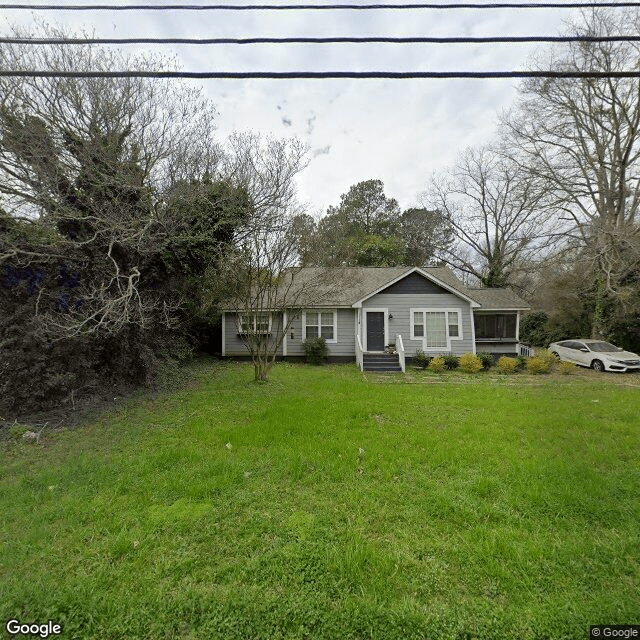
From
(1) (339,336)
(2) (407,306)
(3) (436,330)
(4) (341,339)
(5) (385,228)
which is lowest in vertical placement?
(4) (341,339)

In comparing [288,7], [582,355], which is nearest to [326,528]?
[288,7]

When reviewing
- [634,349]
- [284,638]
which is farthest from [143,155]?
[634,349]

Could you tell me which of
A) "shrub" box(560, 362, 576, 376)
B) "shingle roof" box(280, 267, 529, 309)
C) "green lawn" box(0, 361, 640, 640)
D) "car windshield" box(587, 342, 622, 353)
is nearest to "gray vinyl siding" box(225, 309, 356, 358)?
"shingle roof" box(280, 267, 529, 309)

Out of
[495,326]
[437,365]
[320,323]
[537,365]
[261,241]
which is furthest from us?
[495,326]

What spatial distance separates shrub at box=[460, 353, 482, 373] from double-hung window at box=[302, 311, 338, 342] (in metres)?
5.59

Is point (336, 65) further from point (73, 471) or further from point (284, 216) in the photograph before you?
point (73, 471)

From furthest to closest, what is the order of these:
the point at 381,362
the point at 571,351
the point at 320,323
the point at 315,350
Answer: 1. the point at 320,323
2. the point at 571,351
3. the point at 315,350
4. the point at 381,362

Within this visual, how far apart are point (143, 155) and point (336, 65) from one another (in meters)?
6.90

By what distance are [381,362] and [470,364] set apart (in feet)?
11.2

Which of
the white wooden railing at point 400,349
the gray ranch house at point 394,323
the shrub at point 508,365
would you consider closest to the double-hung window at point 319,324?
the gray ranch house at point 394,323

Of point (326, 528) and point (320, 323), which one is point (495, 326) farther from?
point (326, 528)

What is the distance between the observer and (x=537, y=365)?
1218 cm

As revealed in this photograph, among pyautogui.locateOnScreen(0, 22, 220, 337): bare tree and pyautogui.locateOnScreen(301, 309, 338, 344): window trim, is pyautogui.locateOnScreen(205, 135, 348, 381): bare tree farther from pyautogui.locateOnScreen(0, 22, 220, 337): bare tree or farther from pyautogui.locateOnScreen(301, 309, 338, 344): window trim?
pyautogui.locateOnScreen(301, 309, 338, 344): window trim

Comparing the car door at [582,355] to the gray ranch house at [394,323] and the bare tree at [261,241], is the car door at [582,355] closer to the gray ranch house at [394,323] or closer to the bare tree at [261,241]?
the gray ranch house at [394,323]
